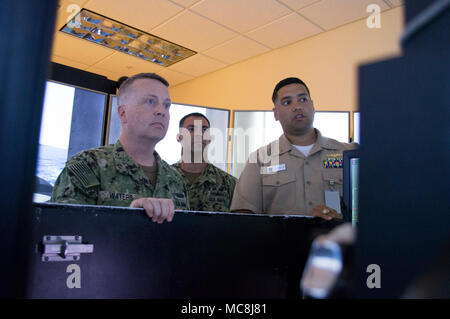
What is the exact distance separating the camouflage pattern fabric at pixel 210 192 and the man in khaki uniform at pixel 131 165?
616 mm

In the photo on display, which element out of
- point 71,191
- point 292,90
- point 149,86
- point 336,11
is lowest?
point 71,191

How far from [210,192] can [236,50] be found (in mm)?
2154

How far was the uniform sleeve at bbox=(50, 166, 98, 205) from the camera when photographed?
128 centimetres

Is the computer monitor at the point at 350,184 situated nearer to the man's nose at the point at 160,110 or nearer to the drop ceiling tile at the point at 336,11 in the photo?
the man's nose at the point at 160,110

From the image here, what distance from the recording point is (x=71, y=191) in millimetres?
1288

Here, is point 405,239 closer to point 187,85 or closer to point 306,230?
point 306,230

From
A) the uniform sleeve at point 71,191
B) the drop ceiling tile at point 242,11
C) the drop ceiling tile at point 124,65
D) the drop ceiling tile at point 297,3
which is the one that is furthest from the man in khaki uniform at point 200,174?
the drop ceiling tile at point 124,65

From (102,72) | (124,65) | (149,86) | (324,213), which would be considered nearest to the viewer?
(324,213)

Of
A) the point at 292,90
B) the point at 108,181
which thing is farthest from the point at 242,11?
the point at 108,181

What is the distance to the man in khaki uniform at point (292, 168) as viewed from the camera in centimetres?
178

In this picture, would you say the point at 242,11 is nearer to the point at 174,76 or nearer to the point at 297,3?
the point at 297,3

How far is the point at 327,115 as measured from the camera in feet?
9.61

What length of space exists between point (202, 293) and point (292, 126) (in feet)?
4.58

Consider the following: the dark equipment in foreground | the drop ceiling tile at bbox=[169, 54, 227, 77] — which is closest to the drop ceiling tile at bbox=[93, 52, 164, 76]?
the drop ceiling tile at bbox=[169, 54, 227, 77]
